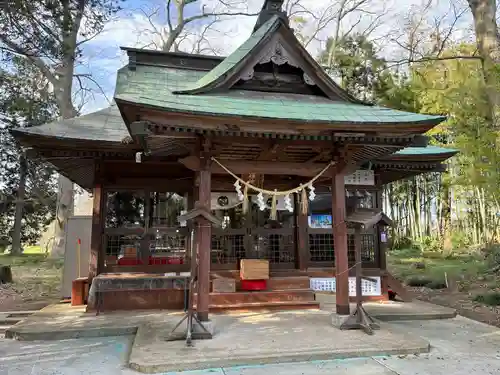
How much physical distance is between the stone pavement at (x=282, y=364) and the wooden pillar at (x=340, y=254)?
4.29 feet

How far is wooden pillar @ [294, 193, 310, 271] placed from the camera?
805 cm

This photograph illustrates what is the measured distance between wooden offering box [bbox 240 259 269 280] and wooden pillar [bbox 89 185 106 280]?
110 inches

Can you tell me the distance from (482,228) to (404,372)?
555 inches

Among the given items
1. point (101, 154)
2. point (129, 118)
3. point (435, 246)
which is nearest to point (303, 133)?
point (129, 118)

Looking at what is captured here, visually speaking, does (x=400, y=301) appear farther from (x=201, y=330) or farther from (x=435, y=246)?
A: (x=435, y=246)

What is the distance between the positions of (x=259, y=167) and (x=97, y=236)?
141 inches

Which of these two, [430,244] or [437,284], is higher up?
[430,244]

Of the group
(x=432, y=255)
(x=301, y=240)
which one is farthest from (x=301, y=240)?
(x=432, y=255)

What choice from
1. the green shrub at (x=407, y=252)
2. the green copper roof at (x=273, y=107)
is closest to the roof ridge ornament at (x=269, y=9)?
the green copper roof at (x=273, y=107)

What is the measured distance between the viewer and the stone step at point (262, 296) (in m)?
7.01

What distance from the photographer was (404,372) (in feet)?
13.9

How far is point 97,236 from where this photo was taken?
23.9 feet

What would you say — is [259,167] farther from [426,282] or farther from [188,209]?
[426,282]

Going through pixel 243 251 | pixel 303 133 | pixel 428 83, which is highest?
pixel 428 83
